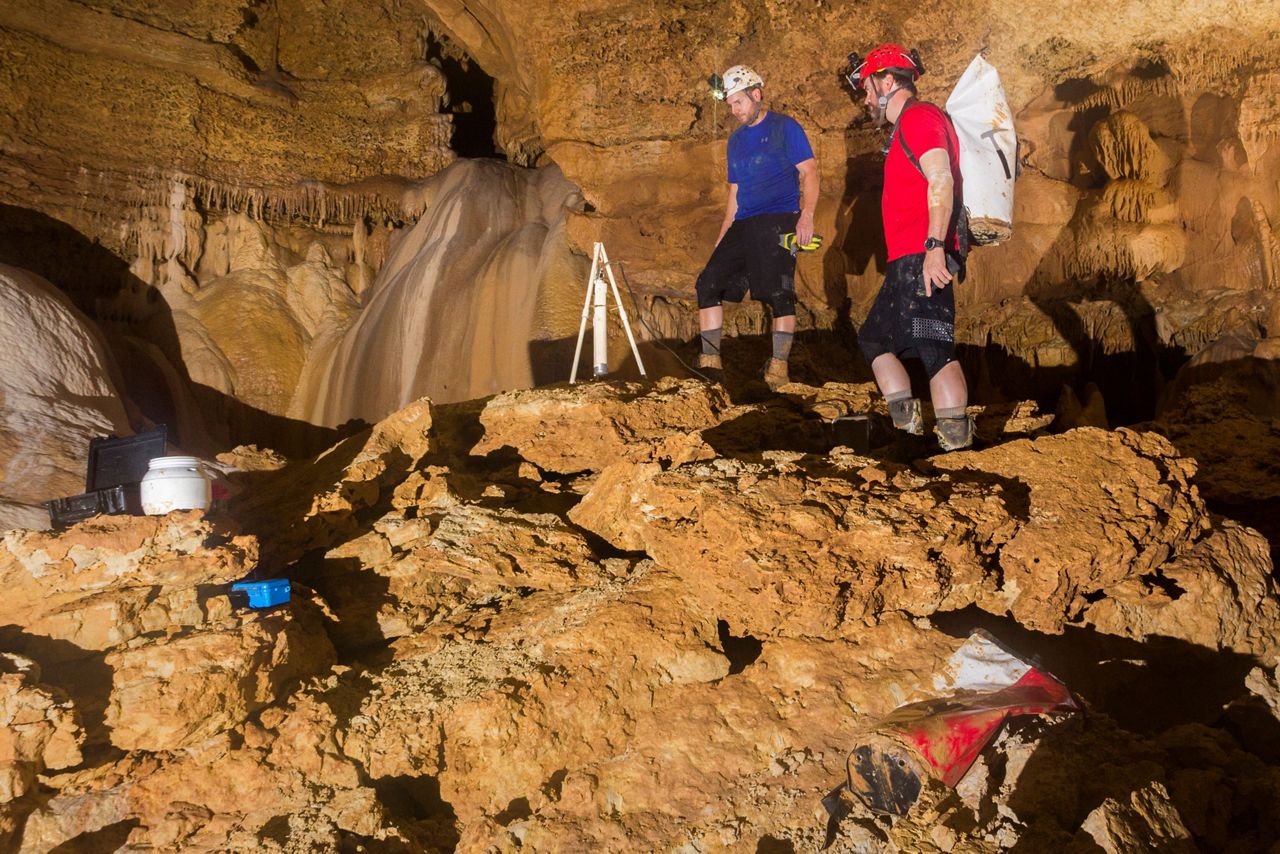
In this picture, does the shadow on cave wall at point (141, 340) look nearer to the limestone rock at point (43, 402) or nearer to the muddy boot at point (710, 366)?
the limestone rock at point (43, 402)

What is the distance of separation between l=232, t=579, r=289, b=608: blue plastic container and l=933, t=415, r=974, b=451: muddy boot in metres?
2.37

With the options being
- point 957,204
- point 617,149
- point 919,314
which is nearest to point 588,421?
point 919,314

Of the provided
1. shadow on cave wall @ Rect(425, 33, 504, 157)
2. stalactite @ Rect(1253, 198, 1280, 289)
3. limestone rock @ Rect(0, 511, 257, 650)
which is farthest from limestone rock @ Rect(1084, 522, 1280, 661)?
shadow on cave wall @ Rect(425, 33, 504, 157)

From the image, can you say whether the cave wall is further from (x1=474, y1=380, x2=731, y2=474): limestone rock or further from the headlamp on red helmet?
the headlamp on red helmet

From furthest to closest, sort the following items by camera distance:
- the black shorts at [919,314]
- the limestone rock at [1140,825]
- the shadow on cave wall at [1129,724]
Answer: the black shorts at [919,314] < the shadow on cave wall at [1129,724] < the limestone rock at [1140,825]

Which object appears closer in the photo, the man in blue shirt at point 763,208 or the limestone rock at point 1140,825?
the limestone rock at point 1140,825

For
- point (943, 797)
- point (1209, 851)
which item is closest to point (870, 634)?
point (943, 797)

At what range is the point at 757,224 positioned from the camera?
14.8 ft

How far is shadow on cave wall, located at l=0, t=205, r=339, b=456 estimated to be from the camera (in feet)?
29.0

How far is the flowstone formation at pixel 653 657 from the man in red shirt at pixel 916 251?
0.36 metres

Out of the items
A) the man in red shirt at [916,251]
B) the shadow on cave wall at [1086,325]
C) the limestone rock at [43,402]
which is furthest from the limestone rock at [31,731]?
the shadow on cave wall at [1086,325]

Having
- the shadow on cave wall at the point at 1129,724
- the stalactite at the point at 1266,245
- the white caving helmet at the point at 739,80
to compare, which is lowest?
the shadow on cave wall at the point at 1129,724

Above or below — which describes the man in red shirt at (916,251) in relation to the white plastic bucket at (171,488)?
above

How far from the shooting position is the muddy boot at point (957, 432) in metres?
3.28
